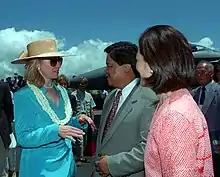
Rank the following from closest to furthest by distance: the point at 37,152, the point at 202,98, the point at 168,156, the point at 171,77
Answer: the point at 168,156 → the point at 171,77 → the point at 37,152 → the point at 202,98

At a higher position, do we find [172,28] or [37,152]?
[172,28]

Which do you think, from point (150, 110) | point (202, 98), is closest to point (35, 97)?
point (150, 110)

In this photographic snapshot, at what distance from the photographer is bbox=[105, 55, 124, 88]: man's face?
110 inches

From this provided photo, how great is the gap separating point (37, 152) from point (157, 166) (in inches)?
50.7

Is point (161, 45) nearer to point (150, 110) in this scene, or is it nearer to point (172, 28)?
point (172, 28)

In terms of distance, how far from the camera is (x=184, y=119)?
1.57 metres

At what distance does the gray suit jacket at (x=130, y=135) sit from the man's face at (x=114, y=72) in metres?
0.17

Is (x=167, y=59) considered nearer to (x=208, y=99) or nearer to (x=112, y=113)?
(x=112, y=113)

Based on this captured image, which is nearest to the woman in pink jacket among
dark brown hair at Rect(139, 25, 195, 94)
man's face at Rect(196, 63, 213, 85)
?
dark brown hair at Rect(139, 25, 195, 94)

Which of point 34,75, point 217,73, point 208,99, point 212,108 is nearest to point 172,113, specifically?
point 34,75

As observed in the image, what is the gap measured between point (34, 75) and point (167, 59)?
1421 mm

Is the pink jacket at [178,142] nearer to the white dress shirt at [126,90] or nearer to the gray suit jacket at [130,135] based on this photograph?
the gray suit jacket at [130,135]

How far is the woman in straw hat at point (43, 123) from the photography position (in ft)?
8.68

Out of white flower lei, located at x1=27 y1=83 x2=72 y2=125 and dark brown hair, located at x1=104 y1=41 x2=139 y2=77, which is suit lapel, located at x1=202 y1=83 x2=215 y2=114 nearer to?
dark brown hair, located at x1=104 y1=41 x2=139 y2=77
